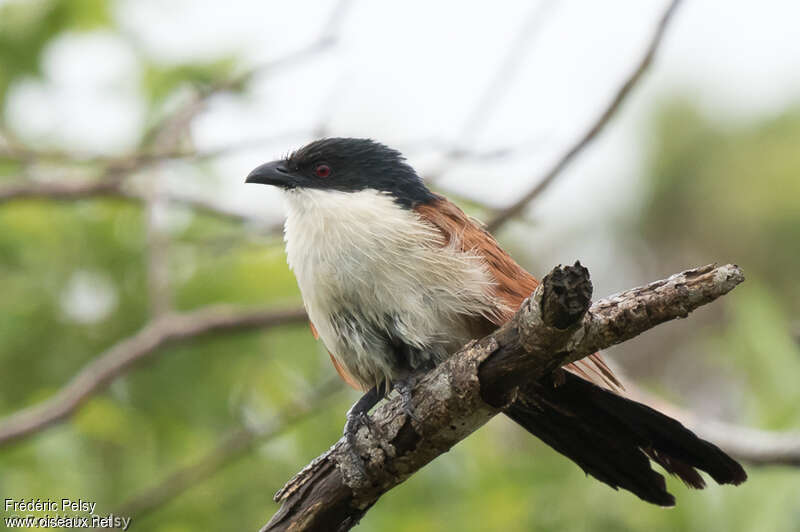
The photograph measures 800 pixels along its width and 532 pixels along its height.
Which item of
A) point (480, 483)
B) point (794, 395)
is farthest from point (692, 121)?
point (480, 483)

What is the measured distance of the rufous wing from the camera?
286 centimetres

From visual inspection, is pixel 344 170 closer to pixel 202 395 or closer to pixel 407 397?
pixel 407 397

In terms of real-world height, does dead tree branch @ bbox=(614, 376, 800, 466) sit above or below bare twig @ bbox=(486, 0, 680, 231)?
below

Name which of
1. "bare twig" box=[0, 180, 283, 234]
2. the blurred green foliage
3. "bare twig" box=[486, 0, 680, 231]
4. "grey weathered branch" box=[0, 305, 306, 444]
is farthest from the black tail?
"bare twig" box=[0, 180, 283, 234]

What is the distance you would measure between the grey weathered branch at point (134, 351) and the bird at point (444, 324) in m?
1.65

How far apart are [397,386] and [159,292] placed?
2570 millimetres

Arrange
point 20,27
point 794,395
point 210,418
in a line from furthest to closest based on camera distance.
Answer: point 20,27 → point 210,418 → point 794,395

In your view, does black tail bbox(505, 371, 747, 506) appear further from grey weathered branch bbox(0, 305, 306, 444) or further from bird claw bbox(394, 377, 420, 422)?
grey weathered branch bbox(0, 305, 306, 444)

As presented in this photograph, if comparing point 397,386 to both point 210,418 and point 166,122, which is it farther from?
point 166,122

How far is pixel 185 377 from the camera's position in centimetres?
545

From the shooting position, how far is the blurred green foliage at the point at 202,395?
4.88 meters

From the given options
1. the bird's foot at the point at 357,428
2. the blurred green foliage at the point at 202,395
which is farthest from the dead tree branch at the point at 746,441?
the bird's foot at the point at 357,428

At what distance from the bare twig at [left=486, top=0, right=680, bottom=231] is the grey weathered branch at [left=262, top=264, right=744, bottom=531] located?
1.60 metres

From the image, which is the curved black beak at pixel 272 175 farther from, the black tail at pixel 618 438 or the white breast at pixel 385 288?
the black tail at pixel 618 438
